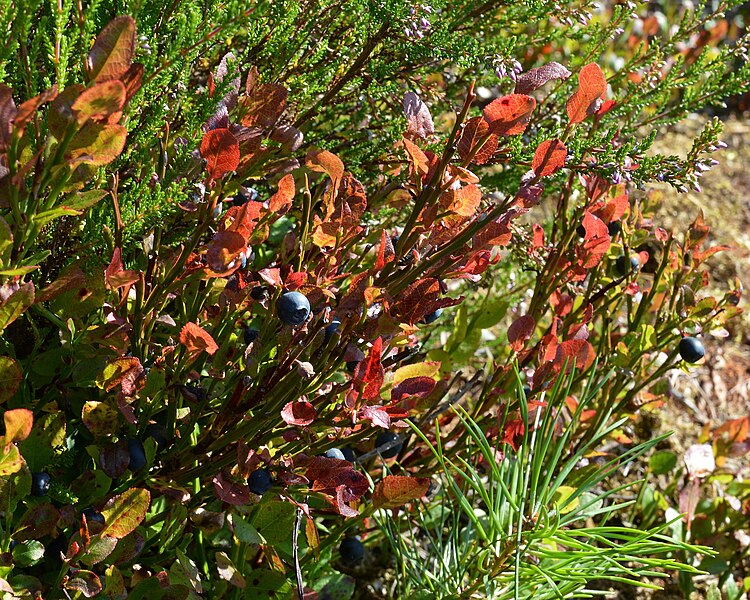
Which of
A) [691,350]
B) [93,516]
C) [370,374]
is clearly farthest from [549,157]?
[93,516]

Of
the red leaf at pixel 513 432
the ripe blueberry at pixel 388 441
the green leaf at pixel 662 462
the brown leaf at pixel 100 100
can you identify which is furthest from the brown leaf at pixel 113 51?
the green leaf at pixel 662 462

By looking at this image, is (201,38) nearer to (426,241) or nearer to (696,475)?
(426,241)

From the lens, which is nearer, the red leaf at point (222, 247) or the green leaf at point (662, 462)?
the red leaf at point (222, 247)

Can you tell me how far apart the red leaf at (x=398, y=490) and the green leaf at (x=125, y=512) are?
12.7 inches

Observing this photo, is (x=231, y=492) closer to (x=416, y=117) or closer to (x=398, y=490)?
(x=398, y=490)

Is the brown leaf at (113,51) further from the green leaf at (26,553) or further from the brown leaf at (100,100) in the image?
the green leaf at (26,553)

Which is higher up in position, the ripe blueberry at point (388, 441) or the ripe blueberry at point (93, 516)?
the ripe blueberry at point (93, 516)

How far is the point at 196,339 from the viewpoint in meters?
0.99

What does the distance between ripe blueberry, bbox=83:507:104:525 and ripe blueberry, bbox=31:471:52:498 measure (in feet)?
0.21

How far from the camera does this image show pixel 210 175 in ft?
3.07

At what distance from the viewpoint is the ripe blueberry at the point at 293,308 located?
954 millimetres

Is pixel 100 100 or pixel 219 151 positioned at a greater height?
pixel 100 100

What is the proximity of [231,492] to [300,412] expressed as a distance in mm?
147

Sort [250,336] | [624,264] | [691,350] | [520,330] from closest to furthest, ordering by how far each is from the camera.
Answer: [250,336], [520,330], [691,350], [624,264]
